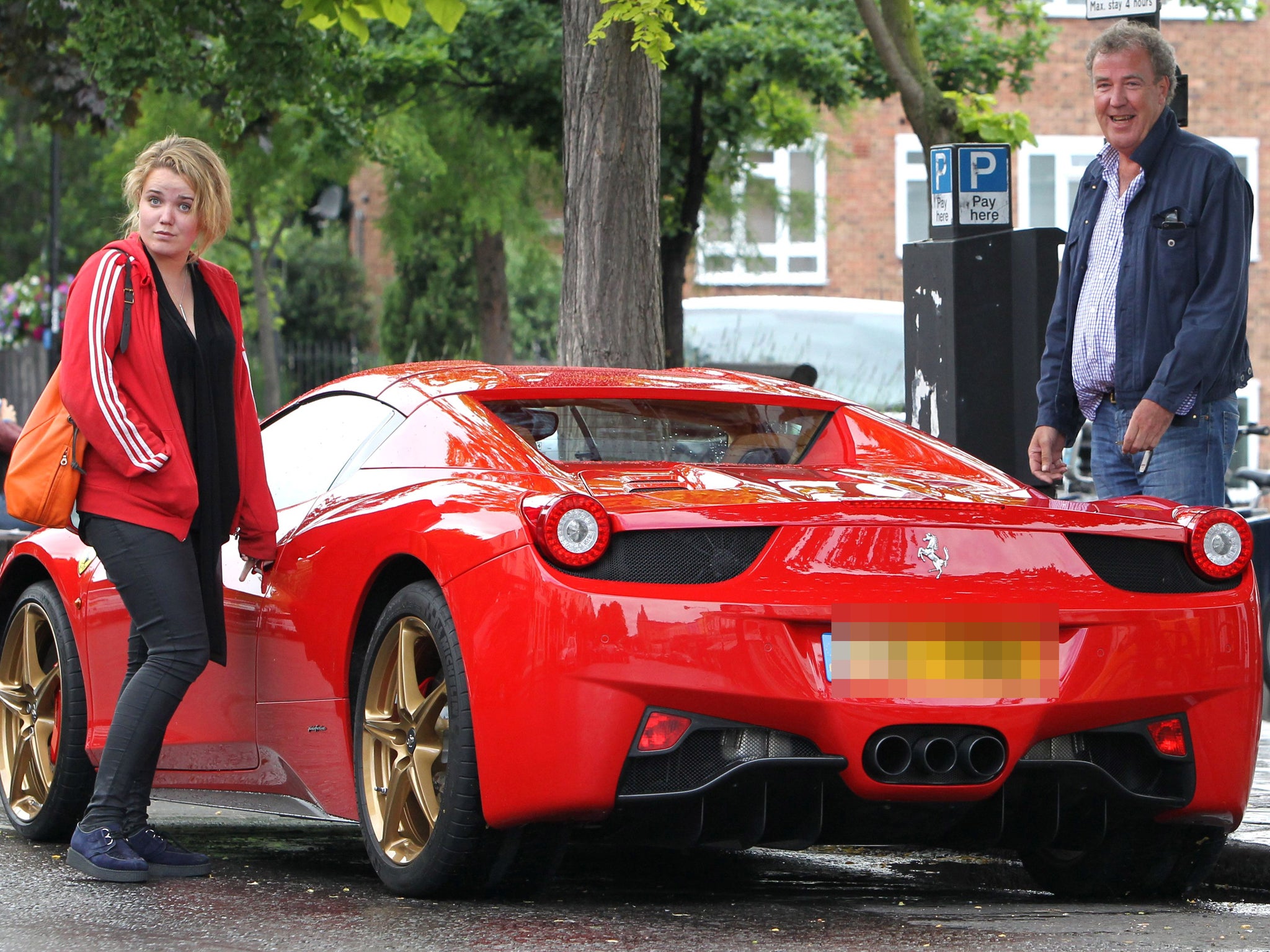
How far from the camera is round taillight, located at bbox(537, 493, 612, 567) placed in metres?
3.92

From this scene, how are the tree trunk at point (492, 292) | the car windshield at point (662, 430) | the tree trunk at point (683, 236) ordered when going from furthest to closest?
the tree trunk at point (492, 292) < the tree trunk at point (683, 236) < the car windshield at point (662, 430)

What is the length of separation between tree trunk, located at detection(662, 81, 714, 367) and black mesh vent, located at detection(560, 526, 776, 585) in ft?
36.8

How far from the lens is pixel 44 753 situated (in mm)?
5809

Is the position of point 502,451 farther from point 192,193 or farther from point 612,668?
point 192,193

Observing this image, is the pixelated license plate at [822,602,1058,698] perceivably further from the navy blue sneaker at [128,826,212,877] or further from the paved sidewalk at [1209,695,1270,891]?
the navy blue sneaker at [128,826,212,877]

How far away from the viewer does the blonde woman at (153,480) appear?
4.84 metres

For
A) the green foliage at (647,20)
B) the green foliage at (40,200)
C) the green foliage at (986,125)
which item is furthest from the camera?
the green foliage at (40,200)

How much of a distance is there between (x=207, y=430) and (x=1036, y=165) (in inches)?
1050

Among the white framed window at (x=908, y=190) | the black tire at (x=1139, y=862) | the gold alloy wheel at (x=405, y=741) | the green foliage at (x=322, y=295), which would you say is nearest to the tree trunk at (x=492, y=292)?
the white framed window at (x=908, y=190)

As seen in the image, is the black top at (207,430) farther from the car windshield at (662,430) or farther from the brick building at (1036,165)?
the brick building at (1036,165)

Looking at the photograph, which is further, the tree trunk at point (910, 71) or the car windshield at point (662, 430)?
the tree trunk at point (910, 71)

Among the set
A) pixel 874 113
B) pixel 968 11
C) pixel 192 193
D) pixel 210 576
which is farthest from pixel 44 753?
pixel 874 113

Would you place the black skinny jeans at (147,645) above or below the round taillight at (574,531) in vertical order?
below

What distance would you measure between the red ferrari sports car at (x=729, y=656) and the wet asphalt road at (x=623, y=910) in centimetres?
18
